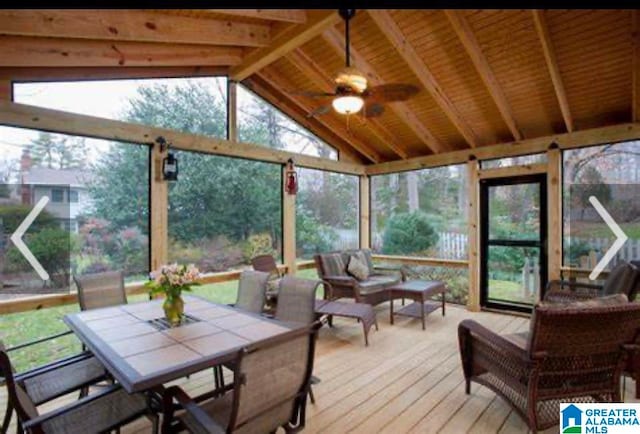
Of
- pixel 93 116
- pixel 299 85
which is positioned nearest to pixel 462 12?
pixel 299 85

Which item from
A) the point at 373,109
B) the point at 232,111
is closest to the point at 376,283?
the point at 373,109

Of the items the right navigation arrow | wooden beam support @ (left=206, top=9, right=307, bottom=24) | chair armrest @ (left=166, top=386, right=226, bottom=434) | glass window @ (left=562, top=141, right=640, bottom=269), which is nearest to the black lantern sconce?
wooden beam support @ (left=206, top=9, right=307, bottom=24)

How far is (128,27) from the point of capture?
3135 mm

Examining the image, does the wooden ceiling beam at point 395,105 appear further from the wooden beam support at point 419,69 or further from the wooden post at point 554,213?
the wooden post at point 554,213

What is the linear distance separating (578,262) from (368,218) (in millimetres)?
3473

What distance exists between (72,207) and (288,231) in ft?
9.39

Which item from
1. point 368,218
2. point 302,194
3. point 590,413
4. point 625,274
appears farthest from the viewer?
point 368,218

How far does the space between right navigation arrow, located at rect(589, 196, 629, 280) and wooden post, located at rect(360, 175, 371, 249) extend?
3.56 meters

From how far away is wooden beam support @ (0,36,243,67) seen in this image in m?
3.08

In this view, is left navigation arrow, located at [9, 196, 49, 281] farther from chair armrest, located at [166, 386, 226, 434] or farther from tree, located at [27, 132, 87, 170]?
chair armrest, located at [166, 386, 226, 434]

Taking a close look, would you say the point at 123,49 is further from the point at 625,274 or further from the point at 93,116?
the point at 625,274

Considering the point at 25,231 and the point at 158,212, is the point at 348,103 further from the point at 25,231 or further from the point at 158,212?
the point at 25,231
